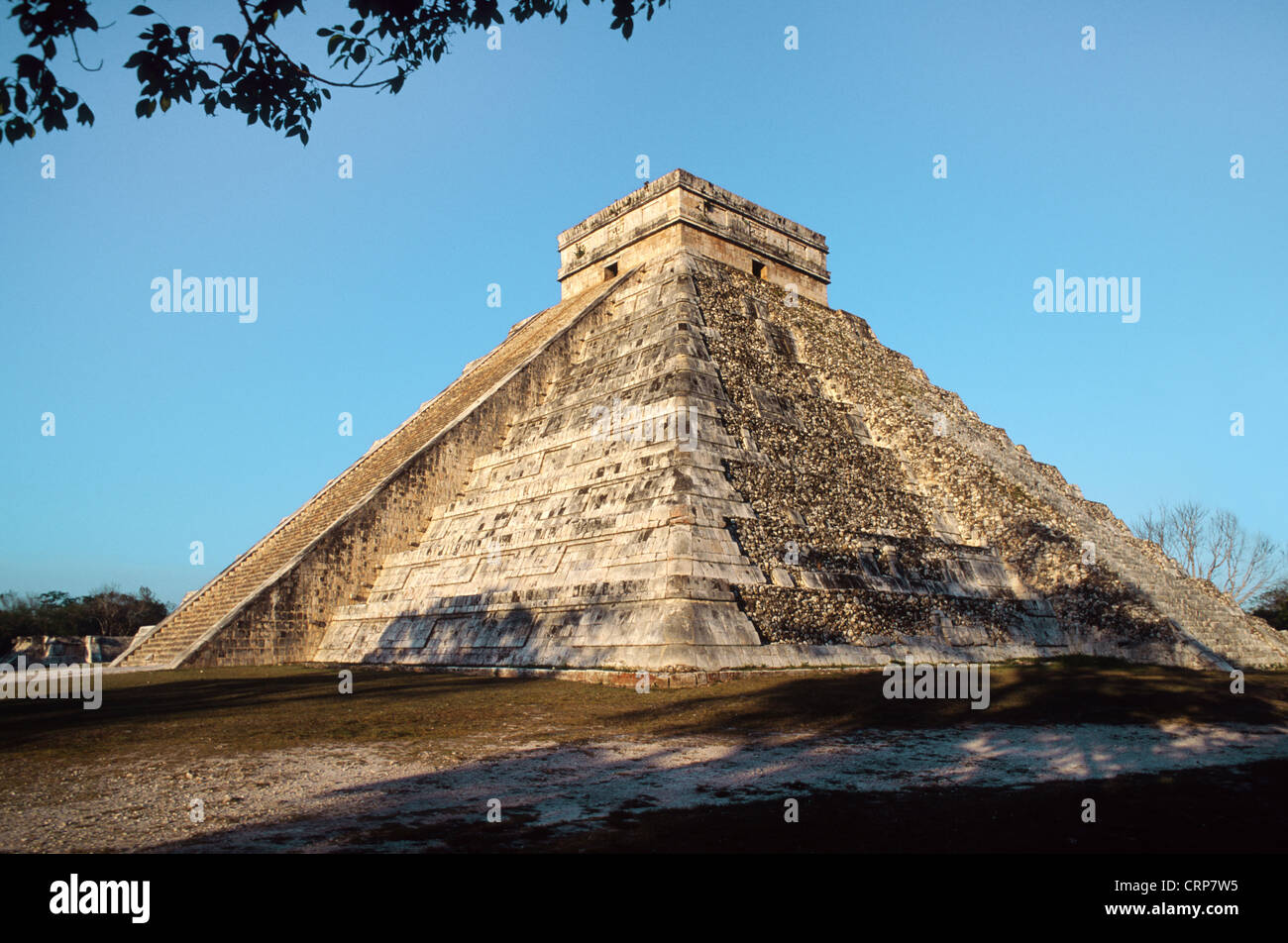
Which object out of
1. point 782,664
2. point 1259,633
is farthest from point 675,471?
point 1259,633

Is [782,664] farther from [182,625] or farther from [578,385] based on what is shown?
[182,625]

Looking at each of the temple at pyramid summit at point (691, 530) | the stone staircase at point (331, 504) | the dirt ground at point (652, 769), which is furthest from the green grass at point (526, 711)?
the stone staircase at point (331, 504)

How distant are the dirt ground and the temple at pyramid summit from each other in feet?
7.48

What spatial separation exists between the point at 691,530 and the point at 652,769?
6.33m

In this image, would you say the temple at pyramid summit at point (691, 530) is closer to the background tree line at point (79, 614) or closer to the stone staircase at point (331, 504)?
the stone staircase at point (331, 504)

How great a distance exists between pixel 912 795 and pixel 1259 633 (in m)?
17.2

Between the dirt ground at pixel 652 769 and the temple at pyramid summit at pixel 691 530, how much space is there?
7.48ft

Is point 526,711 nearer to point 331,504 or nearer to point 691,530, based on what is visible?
point 691,530

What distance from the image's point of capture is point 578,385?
18.6 m

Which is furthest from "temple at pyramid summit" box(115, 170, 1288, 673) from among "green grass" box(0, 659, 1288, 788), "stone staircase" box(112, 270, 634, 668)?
"green grass" box(0, 659, 1288, 788)

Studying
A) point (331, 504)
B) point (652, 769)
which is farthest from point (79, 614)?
point (652, 769)

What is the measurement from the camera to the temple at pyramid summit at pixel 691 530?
42.2ft

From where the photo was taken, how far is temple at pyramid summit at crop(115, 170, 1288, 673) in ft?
42.2

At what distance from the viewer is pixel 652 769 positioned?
6.42 meters
